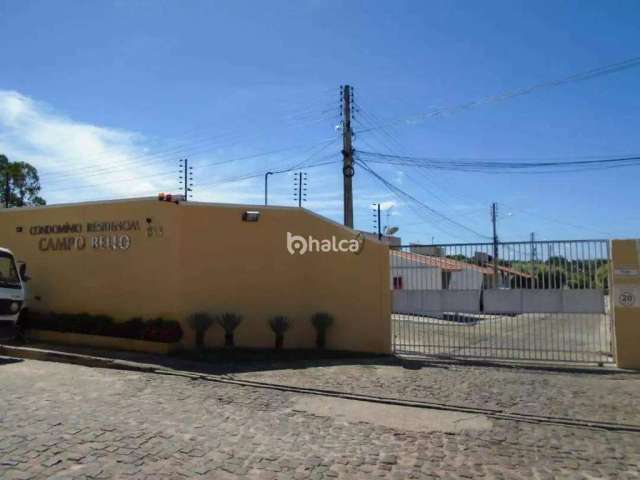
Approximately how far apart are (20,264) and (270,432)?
9044 mm

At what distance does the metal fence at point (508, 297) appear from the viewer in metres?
11.2

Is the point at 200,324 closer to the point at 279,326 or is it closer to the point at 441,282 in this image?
the point at 279,326

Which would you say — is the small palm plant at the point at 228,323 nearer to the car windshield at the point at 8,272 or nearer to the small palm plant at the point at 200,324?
the small palm plant at the point at 200,324

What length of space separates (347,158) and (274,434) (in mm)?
16897

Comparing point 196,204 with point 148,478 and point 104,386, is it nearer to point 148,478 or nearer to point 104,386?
point 104,386

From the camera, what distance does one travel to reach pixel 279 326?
12469 millimetres

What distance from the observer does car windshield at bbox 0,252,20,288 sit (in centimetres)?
1217

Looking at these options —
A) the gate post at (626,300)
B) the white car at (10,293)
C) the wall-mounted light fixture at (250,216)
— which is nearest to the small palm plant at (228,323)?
the wall-mounted light fixture at (250,216)

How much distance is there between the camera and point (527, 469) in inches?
214

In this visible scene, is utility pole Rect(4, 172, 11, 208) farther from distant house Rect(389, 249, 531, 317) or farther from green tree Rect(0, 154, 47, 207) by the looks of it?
distant house Rect(389, 249, 531, 317)

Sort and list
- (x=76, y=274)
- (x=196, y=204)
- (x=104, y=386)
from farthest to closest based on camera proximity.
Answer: (x=76, y=274) < (x=196, y=204) < (x=104, y=386)

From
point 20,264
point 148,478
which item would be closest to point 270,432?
point 148,478

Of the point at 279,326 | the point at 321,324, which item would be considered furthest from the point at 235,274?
the point at 321,324

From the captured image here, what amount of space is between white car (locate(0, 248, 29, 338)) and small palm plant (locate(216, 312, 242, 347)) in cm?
421
